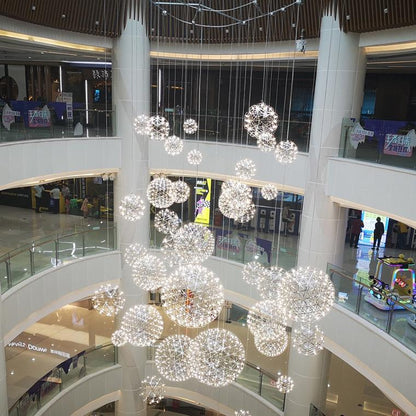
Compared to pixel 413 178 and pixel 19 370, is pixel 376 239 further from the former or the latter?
pixel 19 370

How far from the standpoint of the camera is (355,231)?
12820 millimetres

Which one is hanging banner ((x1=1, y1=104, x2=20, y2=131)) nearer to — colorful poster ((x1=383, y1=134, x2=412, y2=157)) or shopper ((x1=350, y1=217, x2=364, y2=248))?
colorful poster ((x1=383, y1=134, x2=412, y2=157))

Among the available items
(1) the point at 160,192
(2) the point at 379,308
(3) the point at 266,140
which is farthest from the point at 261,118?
(2) the point at 379,308

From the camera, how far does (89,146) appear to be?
10484 mm

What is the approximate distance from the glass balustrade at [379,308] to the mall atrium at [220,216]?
28 mm

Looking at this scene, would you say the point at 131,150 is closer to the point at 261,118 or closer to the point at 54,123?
the point at 54,123

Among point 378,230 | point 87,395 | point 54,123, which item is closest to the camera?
point 54,123

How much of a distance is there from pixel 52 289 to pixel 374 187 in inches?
264

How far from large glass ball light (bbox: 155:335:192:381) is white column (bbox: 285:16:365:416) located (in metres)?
3.93

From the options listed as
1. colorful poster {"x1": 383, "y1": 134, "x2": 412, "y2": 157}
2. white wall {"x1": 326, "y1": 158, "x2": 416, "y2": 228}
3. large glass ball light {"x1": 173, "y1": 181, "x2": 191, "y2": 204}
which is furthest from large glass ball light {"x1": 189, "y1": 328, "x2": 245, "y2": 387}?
colorful poster {"x1": 383, "y1": 134, "x2": 412, "y2": 157}

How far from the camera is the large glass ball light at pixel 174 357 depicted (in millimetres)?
6508

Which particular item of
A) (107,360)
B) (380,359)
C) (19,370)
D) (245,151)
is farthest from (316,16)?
(19,370)

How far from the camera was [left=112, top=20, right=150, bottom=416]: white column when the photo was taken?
406 inches

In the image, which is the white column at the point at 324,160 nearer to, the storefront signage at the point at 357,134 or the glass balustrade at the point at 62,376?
the storefront signage at the point at 357,134
